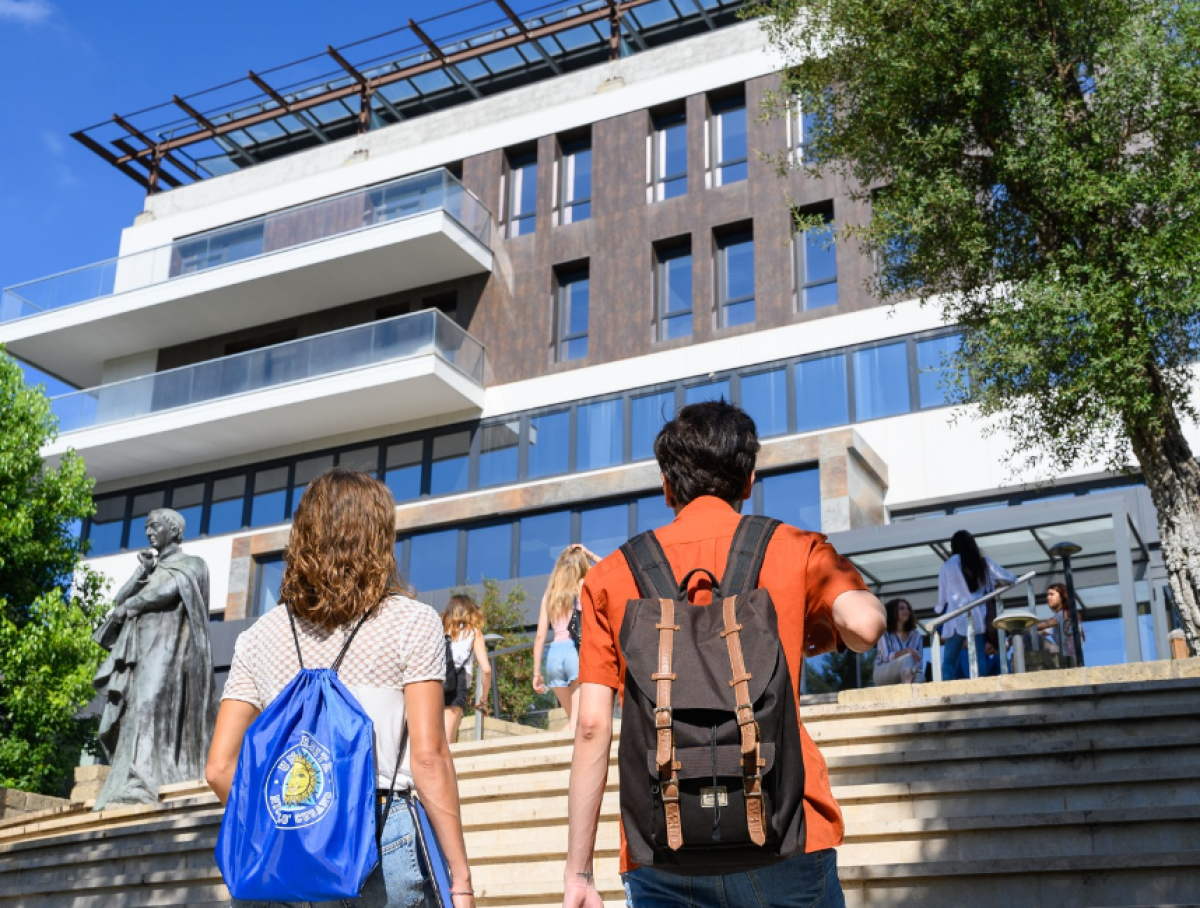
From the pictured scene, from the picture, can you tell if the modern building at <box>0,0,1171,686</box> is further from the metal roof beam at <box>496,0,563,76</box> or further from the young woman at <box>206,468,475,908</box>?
the young woman at <box>206,468,475,908</box>

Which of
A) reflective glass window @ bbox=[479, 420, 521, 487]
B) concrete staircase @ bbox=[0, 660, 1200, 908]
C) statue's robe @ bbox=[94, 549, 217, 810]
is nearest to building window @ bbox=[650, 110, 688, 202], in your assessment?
reflective glass window @ bbox=[479, 420, 521, 487]

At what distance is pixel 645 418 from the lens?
27109 mm

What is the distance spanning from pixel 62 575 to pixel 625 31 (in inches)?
679

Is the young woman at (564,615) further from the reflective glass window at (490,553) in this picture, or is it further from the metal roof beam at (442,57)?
the metal roof beam at (442,57)

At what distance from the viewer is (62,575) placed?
2811cm

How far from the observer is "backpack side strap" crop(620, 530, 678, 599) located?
303cm

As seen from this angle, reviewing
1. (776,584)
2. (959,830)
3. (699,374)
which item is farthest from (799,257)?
(776,584)

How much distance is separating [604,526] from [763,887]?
23.7 meters

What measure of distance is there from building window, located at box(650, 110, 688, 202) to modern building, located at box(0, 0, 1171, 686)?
9 cm

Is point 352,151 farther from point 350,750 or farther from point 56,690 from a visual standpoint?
point 350,750

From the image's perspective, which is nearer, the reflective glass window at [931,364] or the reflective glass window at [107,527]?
the reflective glass window at [931,364]

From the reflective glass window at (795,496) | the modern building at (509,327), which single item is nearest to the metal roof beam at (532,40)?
the modern building at (509,327)

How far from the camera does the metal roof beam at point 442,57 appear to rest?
33000 millimetres

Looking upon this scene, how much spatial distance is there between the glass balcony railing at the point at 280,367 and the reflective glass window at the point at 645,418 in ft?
12.8
